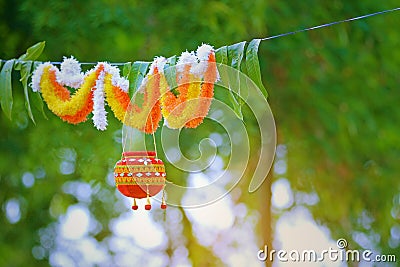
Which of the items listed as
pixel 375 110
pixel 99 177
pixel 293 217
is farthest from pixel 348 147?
pixel 99 177

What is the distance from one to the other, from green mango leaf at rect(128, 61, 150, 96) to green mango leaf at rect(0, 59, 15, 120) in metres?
0.20

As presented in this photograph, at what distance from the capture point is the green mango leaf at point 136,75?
945 mm

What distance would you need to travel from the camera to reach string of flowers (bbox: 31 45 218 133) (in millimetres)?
915

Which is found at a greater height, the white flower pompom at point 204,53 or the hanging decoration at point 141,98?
the white flower pompom at point 204,53

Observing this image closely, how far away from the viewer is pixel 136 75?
953mm

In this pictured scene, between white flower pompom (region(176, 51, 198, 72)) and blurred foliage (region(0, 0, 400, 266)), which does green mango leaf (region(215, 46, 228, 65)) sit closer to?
white flower pompom (region(176, 51, 198, 72))

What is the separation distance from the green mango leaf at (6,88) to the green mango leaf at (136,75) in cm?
20

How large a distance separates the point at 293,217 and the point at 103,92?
2.90 feet

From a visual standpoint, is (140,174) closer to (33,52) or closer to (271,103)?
(33,52)

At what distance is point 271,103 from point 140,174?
727mm

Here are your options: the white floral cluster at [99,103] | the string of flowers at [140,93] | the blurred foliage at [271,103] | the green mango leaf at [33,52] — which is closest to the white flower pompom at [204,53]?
the string of flowers at [140,93]

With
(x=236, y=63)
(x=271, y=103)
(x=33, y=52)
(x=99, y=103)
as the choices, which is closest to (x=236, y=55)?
(x=236, y=63)

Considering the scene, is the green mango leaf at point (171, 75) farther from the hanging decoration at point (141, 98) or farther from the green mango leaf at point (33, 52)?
the green mango leaf at point (33, 52)

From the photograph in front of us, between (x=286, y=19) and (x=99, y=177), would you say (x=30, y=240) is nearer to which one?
(x=99, y=177)
